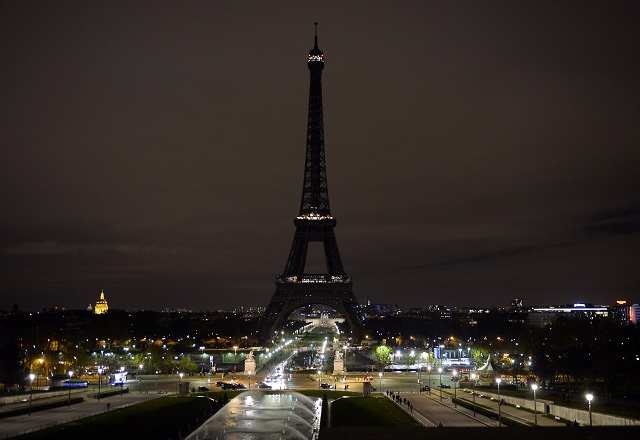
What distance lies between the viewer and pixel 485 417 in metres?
52.1

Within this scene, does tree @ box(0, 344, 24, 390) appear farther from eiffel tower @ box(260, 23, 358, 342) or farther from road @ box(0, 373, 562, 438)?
eiffel tower @ box(260, 23, 358, 342)

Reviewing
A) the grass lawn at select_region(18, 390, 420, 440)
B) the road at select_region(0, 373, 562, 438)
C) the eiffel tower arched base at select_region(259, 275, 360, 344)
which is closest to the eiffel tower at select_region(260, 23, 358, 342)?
the eiffel tower arched base at select_region(259, 275, 360, 344)

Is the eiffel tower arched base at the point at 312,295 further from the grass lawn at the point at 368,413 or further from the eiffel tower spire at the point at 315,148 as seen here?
the grass lawn at the point at 368,413

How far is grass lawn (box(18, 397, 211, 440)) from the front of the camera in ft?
144

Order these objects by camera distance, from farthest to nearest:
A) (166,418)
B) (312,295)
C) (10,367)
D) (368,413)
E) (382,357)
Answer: (312,295), (382,357), (10,367), (368,413), (166,418)

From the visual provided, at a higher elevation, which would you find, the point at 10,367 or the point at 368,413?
the point at 10,367

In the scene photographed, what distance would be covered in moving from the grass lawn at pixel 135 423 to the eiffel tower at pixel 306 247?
74.2 metres

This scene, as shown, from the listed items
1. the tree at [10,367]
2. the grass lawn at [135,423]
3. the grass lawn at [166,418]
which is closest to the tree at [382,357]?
the grass lawn at [166,418]

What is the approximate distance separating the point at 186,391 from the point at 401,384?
26.0 m

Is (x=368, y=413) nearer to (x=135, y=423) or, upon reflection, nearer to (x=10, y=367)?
(x=135, y=423)

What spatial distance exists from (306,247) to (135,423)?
3683 inches

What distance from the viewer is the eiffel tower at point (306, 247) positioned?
137 metres

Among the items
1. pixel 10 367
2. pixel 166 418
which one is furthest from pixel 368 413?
pixel 10 367

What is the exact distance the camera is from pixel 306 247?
142 meters
